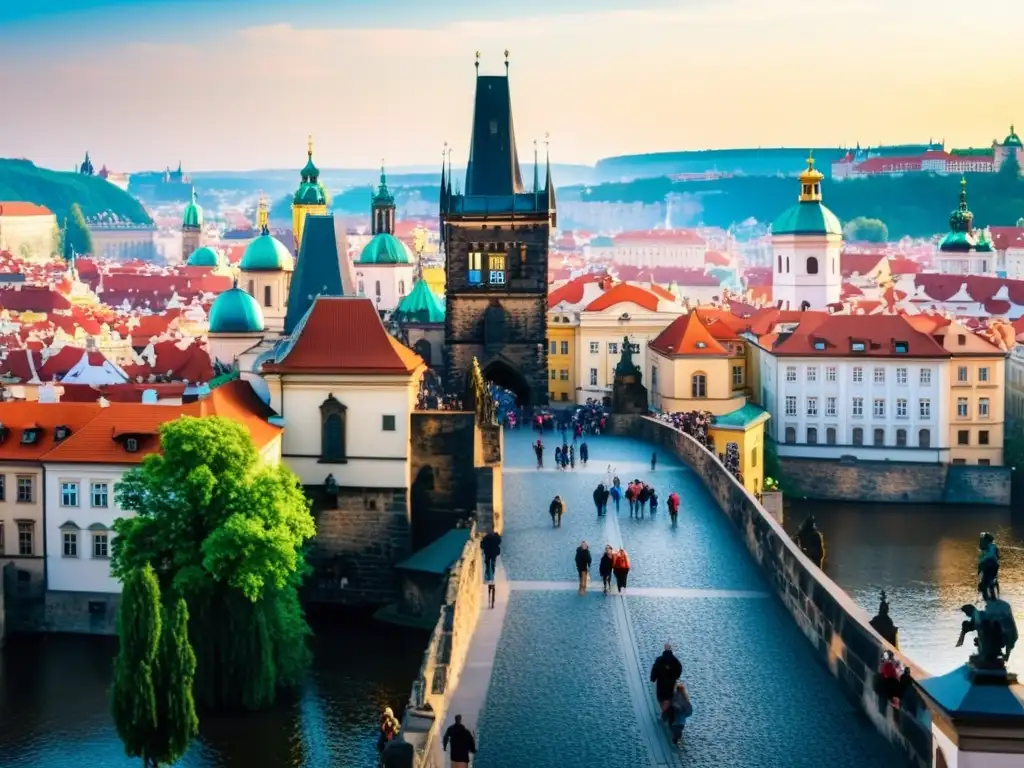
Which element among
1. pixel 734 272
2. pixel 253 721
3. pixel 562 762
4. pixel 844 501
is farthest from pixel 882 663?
pixel 734 272

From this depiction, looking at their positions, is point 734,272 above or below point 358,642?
above

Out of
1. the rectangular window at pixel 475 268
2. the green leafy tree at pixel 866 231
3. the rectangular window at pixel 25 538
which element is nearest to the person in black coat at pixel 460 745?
the rectangular window at pixel 25 538

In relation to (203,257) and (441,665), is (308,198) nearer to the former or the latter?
(203,257)

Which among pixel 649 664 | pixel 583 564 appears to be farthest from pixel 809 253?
pixel 649 664

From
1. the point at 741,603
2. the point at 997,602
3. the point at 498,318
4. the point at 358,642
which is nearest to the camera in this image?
the point at 997,602

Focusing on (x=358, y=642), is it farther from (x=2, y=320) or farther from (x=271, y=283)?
(x=2, y=320)

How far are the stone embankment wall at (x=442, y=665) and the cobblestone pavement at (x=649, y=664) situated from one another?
52 centimetres

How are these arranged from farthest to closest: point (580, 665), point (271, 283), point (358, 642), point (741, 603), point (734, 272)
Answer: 1. point (734, 272)
2. point (271, 283)
3. point (358, 642)
4. point (741, 603)
5. point (580, 665)

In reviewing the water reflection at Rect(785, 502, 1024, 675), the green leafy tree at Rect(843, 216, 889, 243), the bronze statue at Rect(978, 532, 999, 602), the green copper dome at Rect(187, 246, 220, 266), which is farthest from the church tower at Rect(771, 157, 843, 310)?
the green leafy tree at Rect(843, 216, 889, 243)

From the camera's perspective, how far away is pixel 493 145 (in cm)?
5641

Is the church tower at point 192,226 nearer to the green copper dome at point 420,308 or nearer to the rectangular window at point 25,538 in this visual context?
the green copper dome at point 420,308

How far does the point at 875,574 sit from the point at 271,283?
3233cm

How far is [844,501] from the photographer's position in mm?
63219

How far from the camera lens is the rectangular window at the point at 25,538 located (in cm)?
3806
